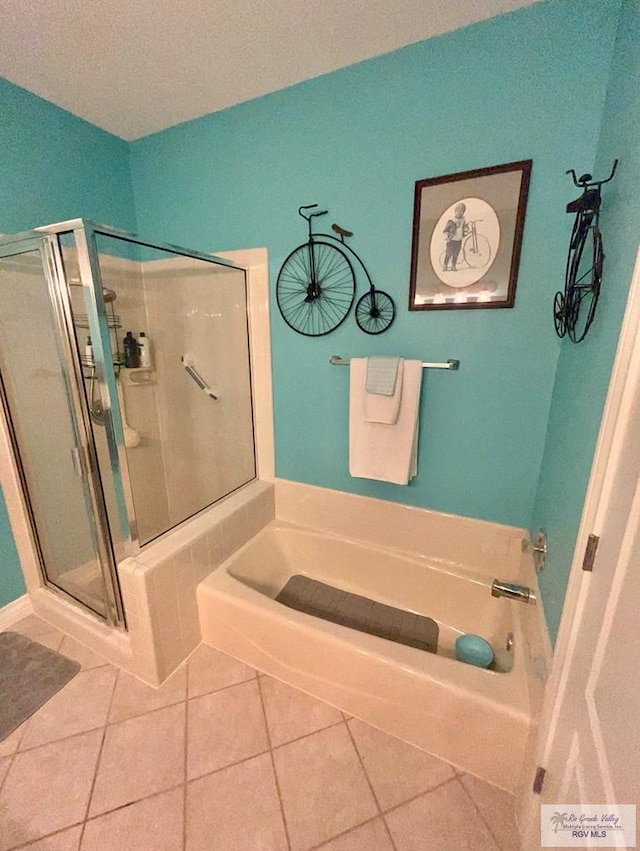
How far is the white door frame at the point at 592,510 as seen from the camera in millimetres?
677

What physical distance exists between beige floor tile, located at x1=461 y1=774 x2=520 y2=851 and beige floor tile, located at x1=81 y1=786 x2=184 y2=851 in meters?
0.90

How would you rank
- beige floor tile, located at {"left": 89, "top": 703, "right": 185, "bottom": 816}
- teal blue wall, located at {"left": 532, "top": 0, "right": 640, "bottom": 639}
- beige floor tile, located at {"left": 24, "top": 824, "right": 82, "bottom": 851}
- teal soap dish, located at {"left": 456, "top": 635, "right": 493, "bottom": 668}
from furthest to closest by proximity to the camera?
teal soap dish, located at {"left": 456, "top": 635, "right": 493, "bottom": 668}
beige floor tile, located at {"left": 89, "top": 703, "right": 185, "bottom": 816}
beige floor tile, located at {"left": 24, "top": 824, "right": 82, "bottom": 851}
teal blue wall, located at {"left": 532, "top": 0, "right": 640, "bottom": 639}

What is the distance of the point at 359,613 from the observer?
170 cm

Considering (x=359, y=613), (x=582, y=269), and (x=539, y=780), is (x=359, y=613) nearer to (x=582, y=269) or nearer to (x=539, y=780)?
(x=539, y=780)

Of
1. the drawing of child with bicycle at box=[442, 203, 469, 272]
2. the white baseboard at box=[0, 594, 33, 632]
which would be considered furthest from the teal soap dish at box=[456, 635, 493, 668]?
the white baseboard at box=[0, 594, 33, 632]

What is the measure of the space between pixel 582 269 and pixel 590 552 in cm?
99

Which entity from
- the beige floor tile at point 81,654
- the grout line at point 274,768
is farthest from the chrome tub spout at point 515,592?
the beige floor tile at point 81,654

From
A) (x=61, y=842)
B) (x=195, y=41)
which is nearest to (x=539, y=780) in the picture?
(x=61, y=842)

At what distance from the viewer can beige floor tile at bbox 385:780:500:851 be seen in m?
0.96

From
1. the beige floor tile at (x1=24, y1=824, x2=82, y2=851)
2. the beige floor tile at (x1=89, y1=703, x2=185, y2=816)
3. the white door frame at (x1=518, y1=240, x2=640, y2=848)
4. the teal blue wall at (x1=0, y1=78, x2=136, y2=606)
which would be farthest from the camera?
the teal blue wall at (x1=0, y1=78, x2=136, y2=606)

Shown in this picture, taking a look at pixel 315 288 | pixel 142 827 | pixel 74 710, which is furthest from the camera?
pixel 315 288

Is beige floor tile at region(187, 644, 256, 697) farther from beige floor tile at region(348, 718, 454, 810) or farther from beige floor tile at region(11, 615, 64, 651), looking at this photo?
beige floor tile at region(11, 615, 64, 651)

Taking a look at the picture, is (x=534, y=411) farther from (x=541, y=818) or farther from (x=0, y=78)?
(x=0, y=78)

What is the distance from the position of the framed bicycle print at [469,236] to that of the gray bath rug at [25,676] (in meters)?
2.26
